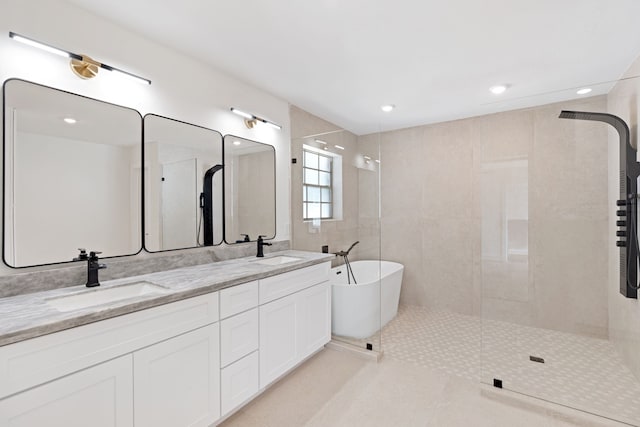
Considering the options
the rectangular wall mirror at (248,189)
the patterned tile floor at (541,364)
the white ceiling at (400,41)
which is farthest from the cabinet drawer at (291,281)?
the white ceiling at (400,41)

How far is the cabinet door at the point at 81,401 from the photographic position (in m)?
1.04

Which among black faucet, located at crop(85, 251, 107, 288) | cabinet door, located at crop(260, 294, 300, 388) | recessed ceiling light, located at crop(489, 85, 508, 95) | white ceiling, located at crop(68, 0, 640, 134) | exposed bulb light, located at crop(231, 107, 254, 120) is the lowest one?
cabinet door, located at crop(260, 294, 300, 388)

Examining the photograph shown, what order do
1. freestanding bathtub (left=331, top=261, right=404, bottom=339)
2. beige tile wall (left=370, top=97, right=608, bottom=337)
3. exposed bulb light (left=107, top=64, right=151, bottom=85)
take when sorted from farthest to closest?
1. freestanding bathtub (left=331, top=261, right=404, bottom=339)
2. beige tile wall (left=370, top=97, right=608, bottom=337)
3. exposed bulb light (left=107, top=64, right=151, bottom=85)

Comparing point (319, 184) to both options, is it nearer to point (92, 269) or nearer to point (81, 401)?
point (92, 269)

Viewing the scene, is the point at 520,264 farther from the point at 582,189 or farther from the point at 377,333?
the point at 377,333

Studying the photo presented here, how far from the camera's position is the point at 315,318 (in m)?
2.58

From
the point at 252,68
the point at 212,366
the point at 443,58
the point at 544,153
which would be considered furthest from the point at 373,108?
the point at 212,366

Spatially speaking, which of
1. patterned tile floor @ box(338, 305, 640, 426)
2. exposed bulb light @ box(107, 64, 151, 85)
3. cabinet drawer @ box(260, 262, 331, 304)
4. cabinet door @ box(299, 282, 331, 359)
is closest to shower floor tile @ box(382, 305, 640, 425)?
patterned tile floor @ box(338, 305, 640, 426)

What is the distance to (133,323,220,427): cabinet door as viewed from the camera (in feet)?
4.51

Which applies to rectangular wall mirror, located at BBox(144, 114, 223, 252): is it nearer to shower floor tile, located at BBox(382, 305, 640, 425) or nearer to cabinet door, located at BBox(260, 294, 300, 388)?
cabinet door, located at BBox(260, 294, 300, 388)

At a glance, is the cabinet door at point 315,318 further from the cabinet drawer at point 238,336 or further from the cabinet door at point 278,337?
the cabinet drawer at point 238,336

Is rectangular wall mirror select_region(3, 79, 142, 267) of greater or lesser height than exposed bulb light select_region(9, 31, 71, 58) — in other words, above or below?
below

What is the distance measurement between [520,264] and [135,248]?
10.4ft

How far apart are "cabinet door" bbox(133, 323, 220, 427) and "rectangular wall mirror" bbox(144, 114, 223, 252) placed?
77 cm
